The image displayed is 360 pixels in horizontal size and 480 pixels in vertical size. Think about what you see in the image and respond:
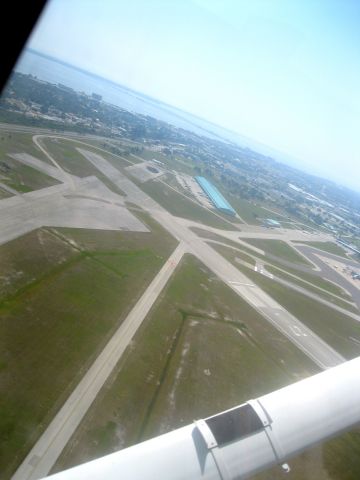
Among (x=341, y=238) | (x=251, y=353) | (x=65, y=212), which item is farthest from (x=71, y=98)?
(x=251, y=353)

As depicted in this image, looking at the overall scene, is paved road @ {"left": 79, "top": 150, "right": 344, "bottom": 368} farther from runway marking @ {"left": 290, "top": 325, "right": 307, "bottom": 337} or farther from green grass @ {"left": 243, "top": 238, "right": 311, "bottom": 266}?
green grass @ {"left": 243, "top": 238, "right": 311, "bottom": 266}

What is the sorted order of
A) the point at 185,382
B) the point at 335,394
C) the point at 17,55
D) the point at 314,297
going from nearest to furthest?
the point at 17,55
the point at 335,394
the point at 185,382
the point at 314,297

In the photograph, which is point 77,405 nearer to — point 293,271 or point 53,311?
point 53,311

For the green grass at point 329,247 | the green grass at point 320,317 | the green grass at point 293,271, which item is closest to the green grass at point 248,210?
the green grass at point 329,247

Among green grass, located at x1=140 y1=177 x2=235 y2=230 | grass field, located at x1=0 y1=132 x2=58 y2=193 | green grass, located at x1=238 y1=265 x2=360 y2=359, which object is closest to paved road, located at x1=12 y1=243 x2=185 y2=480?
green grass, located at x1=238 y1=265 x2=360 y2=359

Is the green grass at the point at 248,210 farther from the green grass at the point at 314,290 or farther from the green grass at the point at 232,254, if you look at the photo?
the green grass at the point at 314,290

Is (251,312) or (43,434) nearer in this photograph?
(43,434)

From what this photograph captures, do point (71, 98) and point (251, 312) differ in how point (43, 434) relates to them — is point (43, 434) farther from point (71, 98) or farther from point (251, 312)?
point (71, 98)
